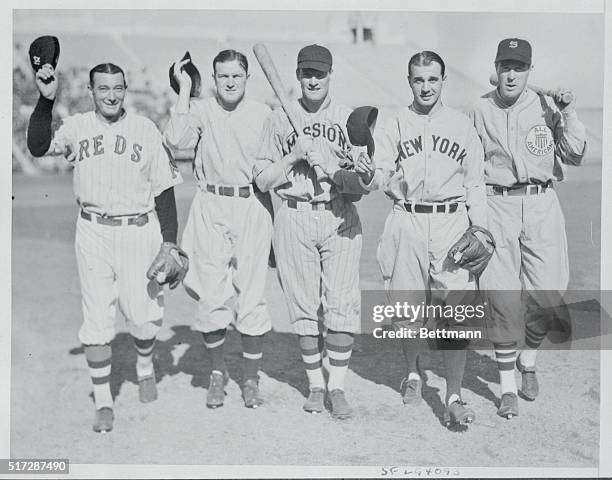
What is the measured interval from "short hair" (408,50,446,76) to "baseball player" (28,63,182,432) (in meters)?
1.09

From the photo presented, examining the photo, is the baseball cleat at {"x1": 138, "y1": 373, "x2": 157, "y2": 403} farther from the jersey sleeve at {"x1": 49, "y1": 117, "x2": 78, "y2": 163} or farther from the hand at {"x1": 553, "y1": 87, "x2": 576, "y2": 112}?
the hand at {"x1": 553, "y1": 87, "x2": 576, "y2": 112}

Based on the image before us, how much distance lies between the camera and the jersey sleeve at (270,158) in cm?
332

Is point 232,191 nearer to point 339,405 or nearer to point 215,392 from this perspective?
point 215,392

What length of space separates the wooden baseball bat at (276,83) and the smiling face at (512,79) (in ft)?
2.93

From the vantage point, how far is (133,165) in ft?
11.3

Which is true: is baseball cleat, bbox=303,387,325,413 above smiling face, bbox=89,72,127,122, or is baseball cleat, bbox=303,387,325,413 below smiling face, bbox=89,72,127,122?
below

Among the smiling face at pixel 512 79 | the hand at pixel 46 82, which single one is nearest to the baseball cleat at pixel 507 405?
the smiling face at pixel 512 79

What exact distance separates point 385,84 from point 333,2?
0.43 meters

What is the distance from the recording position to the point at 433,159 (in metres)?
3.37

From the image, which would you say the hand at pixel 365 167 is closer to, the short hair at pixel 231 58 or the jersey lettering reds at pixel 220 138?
the jersey lettering reds at pixel 220 138

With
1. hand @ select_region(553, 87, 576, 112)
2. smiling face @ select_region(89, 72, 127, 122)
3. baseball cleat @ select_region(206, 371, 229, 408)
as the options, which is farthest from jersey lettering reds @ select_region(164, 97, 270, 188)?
hand @ select_region(553, 87, 576, 112)

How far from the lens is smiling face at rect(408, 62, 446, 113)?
11.1 ft

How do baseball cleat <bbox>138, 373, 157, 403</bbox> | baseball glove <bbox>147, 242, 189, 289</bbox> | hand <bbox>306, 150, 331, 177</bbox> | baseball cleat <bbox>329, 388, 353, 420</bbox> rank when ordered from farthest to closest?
1. baseball cleat <bbox>138, 373, 157, 403</bbox>
2. baseball cleat <bbox>329, 388, 353, 420</bbox>
3. baseball glove <bbox>147, 242, 189, 289</bbox>
4. hand <bbox>306, 150, 331, 177</bbox>

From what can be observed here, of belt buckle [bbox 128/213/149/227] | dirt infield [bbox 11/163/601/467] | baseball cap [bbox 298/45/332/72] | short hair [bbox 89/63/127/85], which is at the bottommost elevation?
dirt infield [bbox 11/163/601/467]
